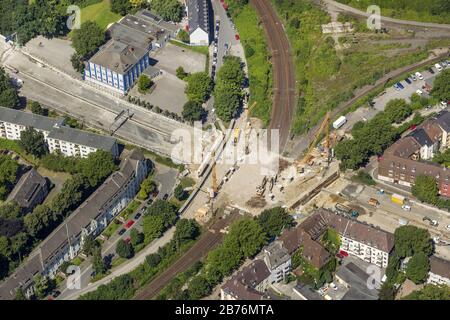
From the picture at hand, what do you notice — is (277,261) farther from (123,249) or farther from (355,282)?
(123,249)

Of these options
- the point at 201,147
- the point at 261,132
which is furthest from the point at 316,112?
the point at 201,147

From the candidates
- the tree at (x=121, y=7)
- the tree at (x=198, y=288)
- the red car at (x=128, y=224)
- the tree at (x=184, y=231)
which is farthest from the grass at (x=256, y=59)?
the tree at (x=198, y=288)

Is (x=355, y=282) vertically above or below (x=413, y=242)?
below

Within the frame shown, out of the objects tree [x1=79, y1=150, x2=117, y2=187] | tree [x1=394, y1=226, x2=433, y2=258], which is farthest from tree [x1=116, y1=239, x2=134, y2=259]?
tree [x1=394, y1=226, x2=433, y2=258]

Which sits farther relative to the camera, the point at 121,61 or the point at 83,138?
the point at 121,61

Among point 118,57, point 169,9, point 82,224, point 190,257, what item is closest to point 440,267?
point 190,257

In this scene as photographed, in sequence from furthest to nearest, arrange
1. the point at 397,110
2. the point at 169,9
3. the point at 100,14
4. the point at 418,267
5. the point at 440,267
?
the point at 100,14 < the point at 169,9 < the point at 397,110 < the point at 440,267 < the point at 418,267

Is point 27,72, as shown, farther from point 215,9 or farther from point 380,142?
point 380,142
